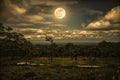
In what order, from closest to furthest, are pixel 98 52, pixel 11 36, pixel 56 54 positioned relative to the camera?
pixel 11 36
pixel 98 52
pixel 56 54

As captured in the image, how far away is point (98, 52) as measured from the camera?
26.5m

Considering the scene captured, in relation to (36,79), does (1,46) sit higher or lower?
higher

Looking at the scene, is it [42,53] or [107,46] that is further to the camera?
[42,53]

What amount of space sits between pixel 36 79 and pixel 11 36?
4802 millimetres

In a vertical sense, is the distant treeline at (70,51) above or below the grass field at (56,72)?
above

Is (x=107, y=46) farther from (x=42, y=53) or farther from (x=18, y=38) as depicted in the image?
(x=18, y=38)

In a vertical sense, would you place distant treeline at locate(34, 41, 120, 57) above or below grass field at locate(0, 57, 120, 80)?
above

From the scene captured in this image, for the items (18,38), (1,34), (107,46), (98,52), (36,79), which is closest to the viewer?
(1,34)

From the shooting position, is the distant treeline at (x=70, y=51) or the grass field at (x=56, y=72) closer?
the grass field at (x=56, y=72)

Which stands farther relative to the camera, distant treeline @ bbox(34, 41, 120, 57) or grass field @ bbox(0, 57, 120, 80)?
distant treeline @ bbox(34, 41, 120, 57)

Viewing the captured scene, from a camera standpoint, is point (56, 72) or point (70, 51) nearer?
point (56, 72)

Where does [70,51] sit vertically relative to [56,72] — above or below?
above

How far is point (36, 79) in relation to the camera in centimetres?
1143

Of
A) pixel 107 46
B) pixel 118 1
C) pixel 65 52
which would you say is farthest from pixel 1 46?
pixel 65 52
